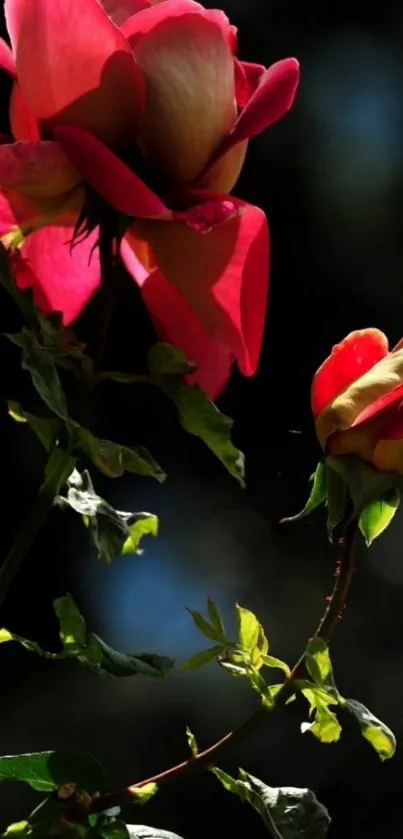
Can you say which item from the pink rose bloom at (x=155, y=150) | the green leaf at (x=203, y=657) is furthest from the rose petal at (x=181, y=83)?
the green leaf at (x=203, y=657)

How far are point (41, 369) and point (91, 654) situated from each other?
65 millimetres

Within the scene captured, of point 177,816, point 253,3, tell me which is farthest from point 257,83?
point 253,3

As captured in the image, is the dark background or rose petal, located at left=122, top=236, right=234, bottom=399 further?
the dark background

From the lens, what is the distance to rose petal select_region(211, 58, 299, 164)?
0.82 ft

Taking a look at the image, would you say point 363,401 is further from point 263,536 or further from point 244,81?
point 263,536

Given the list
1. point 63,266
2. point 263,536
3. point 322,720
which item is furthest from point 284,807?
point 263,536

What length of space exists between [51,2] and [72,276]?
64 mm

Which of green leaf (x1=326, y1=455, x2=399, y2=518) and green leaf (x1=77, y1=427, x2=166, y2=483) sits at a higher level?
green leaf (x1=77, y1=427, x2=166, y2=483)

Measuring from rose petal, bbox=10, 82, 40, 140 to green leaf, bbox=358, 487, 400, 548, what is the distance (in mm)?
113

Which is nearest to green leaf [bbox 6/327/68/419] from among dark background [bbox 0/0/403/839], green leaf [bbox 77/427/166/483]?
green leaf [bbox 77/427/166/483]

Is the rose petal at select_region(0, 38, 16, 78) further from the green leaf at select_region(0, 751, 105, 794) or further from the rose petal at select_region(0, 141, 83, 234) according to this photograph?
the green leaf at select_region(0, 751, 105, 794)

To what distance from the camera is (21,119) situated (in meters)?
0.26

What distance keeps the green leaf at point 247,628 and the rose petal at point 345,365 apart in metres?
0.05

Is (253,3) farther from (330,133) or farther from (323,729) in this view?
(323,729)
